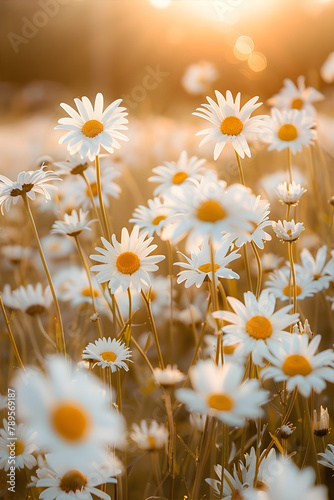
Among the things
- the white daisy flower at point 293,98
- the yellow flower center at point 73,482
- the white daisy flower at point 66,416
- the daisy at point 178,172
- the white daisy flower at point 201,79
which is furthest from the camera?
the white daisy flower at point 201,79

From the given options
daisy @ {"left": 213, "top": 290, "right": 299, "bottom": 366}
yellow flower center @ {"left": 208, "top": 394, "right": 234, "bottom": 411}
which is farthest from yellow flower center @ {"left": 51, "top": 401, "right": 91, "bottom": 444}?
daisy @ {"left": 213, "top": 290, "right": 299, "bottom": 366}

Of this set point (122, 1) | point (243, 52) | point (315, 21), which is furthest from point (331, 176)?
point (122, 1)

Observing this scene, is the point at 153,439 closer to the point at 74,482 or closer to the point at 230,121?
the point at 74,482

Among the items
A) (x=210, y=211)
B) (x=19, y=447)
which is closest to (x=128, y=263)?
(x=210, y=211)

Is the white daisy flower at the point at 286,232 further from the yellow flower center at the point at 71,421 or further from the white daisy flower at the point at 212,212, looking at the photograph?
the yellow flower center at the point at 71,421

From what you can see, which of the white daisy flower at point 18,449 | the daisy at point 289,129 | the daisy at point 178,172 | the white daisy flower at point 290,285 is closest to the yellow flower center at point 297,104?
the daisy at point 289,129
